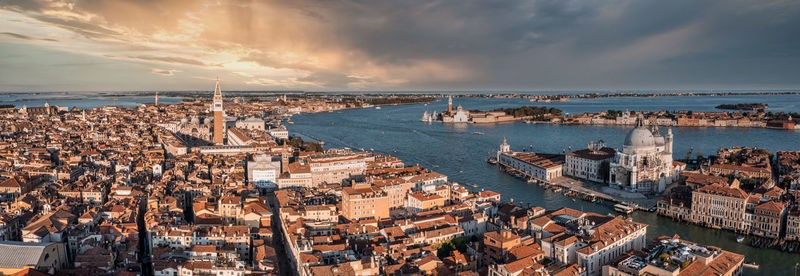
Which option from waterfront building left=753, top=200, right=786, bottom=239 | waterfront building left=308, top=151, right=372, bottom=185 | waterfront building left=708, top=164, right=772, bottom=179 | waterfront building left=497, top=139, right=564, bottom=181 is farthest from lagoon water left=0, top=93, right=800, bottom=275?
waterfront building left=708, top=164, right=772, bottom=179

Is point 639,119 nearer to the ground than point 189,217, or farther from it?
farther from it

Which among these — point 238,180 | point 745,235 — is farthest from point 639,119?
point 238,180

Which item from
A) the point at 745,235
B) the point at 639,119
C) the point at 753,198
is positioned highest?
the point at 639,119

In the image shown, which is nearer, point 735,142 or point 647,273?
point 647,273

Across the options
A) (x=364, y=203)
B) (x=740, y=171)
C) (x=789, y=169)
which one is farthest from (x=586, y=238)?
(x=789, y=169)

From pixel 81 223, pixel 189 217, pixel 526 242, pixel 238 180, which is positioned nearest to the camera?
pixel 526 242

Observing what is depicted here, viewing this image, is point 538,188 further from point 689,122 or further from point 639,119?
point 689,122
